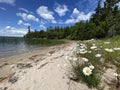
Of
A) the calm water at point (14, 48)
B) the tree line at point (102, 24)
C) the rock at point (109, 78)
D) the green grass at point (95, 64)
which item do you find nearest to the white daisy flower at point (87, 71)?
the green grass at point (95, 64)

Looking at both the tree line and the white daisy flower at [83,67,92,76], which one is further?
the tree line

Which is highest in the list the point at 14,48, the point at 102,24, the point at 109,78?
the point at 102,24

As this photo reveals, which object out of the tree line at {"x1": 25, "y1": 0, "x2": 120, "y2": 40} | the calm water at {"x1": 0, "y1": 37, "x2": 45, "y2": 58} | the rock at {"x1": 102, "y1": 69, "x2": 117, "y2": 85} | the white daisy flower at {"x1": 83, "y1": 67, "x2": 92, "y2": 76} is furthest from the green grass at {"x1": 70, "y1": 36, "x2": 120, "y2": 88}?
the tree line at {"x1": 25, "y1": 0, "x2": 120, "y2": 40}

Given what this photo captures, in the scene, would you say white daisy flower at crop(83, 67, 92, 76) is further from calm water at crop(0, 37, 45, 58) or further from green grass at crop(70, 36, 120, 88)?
calm water at crop(0, 37, 45, 58)

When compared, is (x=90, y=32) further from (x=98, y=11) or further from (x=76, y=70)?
(x=76, y=70)

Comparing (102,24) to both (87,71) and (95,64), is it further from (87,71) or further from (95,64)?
(87,71)

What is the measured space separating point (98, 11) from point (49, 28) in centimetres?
4935

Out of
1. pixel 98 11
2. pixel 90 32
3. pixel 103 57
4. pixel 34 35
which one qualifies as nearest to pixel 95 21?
pixel 98 11

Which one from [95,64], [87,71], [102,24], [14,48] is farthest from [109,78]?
[102,24]

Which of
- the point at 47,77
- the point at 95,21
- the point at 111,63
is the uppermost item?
the point at 95,21

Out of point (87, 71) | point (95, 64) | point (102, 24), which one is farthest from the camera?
point (102, 24)

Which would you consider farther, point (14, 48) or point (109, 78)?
point (14, 48)

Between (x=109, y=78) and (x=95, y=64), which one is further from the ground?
(x=95, y=64)

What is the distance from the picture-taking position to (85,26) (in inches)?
1849
